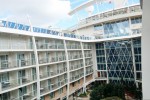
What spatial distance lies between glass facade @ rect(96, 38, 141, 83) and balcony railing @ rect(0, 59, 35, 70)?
2236cm

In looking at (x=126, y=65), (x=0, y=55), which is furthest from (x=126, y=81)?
(x=0, y=55)

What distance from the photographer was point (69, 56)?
34438 millimetres

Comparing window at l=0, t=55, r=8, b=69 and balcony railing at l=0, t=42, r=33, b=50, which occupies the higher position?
balcony railing at l=0, t=42, r=33, b=50

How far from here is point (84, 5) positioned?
45219 millimetres

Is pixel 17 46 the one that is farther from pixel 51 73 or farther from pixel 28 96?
pixel 51 73

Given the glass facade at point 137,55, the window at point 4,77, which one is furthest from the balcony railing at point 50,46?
the glass facade at point 137,55

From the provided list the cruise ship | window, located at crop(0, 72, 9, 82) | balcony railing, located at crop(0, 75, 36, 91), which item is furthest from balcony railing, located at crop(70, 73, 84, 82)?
window, located at crop(0, 72, 9, 82)

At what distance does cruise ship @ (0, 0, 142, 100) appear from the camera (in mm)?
21562

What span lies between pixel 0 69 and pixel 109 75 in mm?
28827

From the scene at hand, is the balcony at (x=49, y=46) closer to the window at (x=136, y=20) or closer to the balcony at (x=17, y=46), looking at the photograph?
the balcony at (x=17, y=46)

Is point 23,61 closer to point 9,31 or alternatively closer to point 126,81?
point 9,31

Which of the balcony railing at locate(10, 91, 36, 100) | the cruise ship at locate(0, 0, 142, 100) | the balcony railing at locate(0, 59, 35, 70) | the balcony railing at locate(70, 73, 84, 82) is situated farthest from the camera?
the balcony railing at locate(70, 73, 84, 82)

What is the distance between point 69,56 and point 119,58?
41.9 feet

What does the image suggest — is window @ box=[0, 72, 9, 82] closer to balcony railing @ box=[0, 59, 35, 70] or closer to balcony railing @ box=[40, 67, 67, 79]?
balcony railing @ box=[0, 59, 35, 70]
